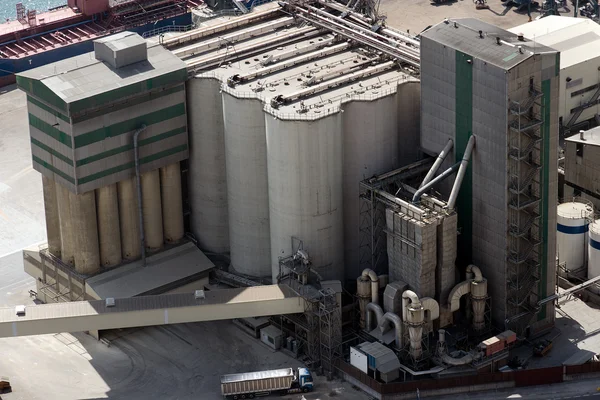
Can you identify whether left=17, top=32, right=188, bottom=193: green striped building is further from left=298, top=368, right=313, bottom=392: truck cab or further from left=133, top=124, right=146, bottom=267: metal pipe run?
left=298, top=368, right=313, bottom=392: truck cab

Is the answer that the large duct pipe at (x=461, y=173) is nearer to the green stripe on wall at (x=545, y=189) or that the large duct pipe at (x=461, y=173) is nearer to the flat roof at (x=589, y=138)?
the green stripe on wall at (x=545, y=189)

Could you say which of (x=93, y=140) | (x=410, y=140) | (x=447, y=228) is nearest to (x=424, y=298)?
(x=447, y=228)

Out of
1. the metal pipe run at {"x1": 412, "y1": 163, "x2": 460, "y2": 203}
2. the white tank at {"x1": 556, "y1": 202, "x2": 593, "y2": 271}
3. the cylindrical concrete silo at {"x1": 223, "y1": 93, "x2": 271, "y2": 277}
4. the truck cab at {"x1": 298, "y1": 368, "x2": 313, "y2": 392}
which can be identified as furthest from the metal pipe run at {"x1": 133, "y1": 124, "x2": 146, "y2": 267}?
the white tank at {"x1": 556, "y1": 202, "x2": 593, "y2": 271}

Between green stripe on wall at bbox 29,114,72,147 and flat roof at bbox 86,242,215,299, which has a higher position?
green stripe on wall at bbox 29,114,72,147

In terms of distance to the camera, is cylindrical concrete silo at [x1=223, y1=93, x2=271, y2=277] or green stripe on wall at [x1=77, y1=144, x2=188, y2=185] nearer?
cylindrical concrete silo at [x1=223, y1=93, x2=271, y2=277]

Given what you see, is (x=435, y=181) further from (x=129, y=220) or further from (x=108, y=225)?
(x=108, y=225)

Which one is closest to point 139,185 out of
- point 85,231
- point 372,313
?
point 85,231

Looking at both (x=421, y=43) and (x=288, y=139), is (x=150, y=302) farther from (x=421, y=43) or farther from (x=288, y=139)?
(x=421, y=43)
